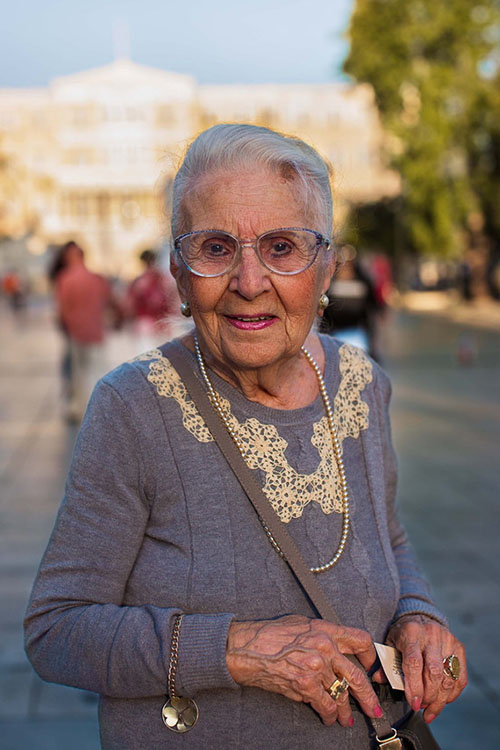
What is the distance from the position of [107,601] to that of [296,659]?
354 millimetres

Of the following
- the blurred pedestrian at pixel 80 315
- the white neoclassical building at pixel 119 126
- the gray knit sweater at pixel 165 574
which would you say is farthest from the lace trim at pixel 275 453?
the white neoclassical building at pixel 119 126

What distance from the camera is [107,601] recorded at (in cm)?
175

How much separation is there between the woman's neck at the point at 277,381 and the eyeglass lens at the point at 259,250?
0.20 m

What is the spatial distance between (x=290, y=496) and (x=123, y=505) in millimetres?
317

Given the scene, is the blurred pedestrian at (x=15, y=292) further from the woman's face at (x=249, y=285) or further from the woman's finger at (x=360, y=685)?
the woman's finger at (x=360, y=685)

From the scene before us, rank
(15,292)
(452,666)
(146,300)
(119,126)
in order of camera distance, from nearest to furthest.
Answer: (452,666) < (146,300) < (15,292) < (119,126)

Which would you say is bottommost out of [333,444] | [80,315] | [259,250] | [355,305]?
[80,315]

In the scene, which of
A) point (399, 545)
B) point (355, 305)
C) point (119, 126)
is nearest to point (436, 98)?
point (355, 305)

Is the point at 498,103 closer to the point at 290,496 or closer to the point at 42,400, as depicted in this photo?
the point at 42,400

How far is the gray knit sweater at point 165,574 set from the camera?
5.54 ft

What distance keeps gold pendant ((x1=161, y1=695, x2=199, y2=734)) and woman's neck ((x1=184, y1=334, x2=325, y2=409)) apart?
1.90 feet

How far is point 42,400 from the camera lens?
1279 cm

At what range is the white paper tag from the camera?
179cm

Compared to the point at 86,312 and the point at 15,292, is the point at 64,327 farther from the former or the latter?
the point at 15,292
